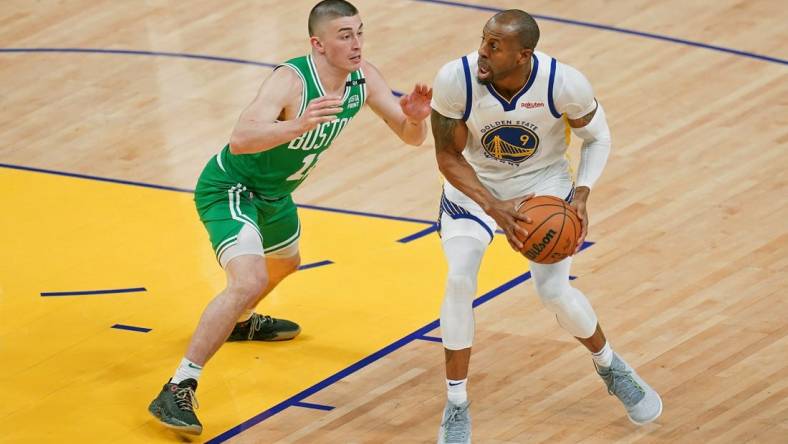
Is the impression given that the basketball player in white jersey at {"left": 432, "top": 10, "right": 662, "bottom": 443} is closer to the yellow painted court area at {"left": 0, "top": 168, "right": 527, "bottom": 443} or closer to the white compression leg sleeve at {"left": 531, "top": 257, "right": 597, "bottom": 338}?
the white compression leg sleeve at {"left": 531, "top": 257, "right": 597, "bottom": 338}

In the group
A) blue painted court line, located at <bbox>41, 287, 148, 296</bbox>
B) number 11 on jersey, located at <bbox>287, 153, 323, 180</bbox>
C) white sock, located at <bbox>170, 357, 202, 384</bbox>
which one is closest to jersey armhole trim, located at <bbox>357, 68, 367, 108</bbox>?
number 11 on jersey, located at <bbox>287, 153, 323, 180</bbox>

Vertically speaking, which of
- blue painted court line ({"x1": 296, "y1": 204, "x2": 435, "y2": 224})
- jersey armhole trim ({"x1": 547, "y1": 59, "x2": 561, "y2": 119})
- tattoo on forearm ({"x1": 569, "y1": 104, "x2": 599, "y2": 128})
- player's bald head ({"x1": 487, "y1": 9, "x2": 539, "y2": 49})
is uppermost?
player's bald head ({"x1": 487, "y1": 9, "x2": 539, "y2": 49})

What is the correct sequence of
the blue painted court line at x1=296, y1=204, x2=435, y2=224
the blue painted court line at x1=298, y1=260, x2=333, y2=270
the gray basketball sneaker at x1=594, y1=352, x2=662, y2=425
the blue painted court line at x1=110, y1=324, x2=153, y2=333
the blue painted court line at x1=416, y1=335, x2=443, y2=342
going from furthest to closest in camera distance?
1. the blue painted court line at x1=296, y1=204, x2=435, y2=224
2. the blue painted court line at x1=298, y1=260, x2=333, y2=270
3. the blue painted court line at x1=110, y1=324, x2=153, y2=333
4. the blue painted court line at x1=416, y1=335, x2=443, y2=342
5. the gray basketball sneaker at x1=594, y1=352, x2=662, y2=425

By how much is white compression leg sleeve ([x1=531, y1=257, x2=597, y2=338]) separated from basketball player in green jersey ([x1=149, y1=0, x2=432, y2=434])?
3.54 ft

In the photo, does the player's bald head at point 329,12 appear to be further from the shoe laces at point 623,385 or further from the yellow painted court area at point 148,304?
the shoe laces at point 623,385

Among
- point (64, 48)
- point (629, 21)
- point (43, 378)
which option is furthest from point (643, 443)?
point (64, 48)

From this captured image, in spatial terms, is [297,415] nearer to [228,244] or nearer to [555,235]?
[228,244]

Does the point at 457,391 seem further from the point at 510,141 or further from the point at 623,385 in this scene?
the point at 510,141

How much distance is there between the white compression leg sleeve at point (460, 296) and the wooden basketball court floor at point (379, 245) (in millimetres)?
601

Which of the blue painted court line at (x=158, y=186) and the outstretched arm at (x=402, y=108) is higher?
the outstretched arm at (x=402, y=108)

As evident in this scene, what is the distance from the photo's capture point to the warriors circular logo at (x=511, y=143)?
Answer: 714cm

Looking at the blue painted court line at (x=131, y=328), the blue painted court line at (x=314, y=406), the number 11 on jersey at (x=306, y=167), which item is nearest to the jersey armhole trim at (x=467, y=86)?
the number 11 on jersey at (x=306, y=167)

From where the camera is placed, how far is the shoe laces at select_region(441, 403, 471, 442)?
7206mm

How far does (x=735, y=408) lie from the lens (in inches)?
297
